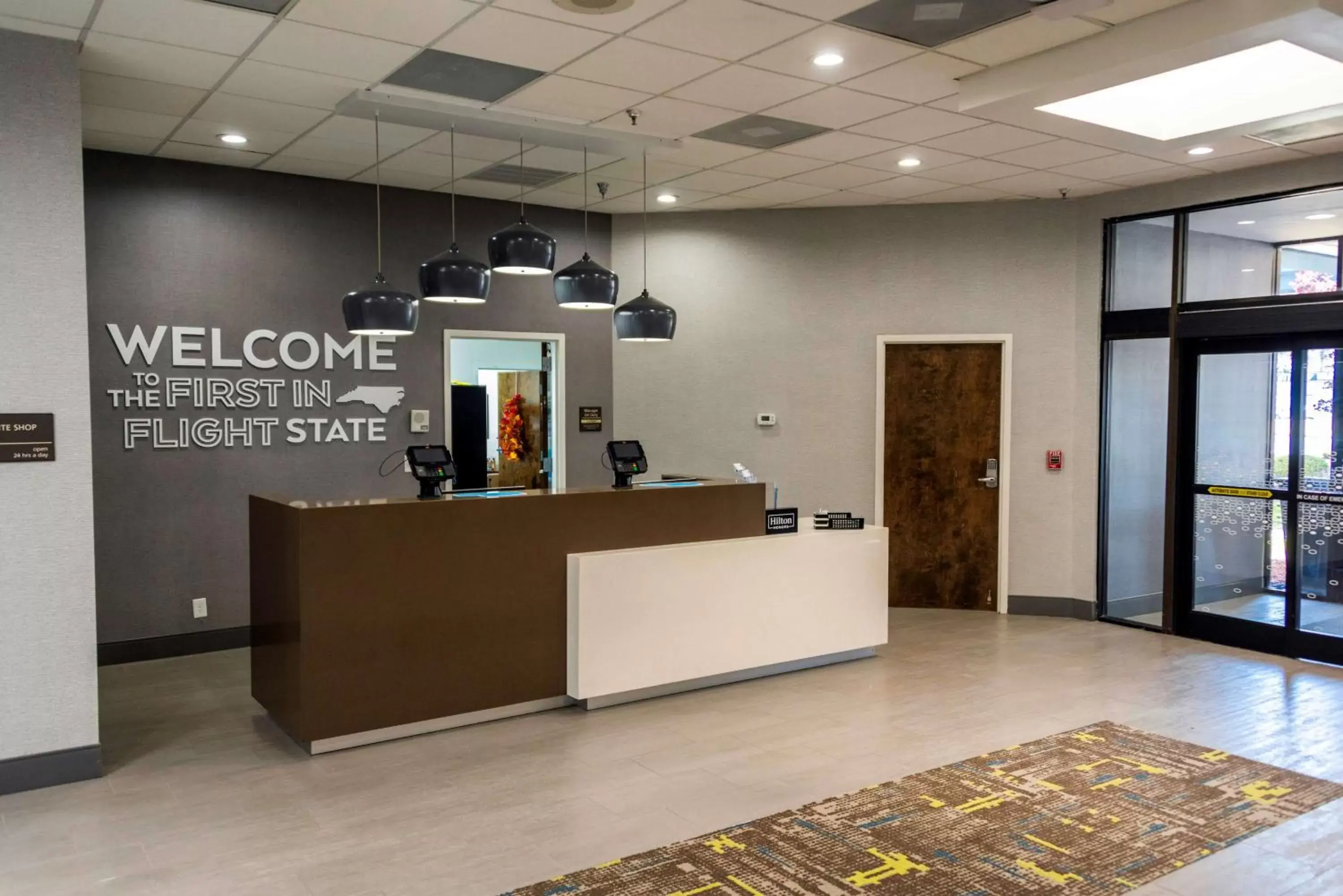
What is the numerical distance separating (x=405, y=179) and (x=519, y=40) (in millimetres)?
2862

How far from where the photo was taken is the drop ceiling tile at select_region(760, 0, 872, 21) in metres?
3.87

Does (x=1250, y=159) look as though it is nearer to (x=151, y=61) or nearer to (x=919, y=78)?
(x=919, y=78)

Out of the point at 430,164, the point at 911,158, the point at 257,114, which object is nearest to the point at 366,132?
the point at 257,114

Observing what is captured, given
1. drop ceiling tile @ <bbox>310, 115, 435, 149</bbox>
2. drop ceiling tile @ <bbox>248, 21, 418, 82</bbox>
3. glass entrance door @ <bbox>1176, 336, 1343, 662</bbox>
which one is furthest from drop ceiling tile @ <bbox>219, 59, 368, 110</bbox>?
glass entrance door @ <bbox>1176, 336, 1343, 662</bbox>

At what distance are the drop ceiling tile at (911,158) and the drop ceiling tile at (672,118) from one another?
132cm

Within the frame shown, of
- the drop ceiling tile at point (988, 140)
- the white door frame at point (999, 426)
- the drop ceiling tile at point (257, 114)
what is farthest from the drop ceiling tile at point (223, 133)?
the white door frame at point (999, 426)

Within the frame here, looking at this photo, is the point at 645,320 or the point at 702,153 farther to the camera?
the point at 702,153

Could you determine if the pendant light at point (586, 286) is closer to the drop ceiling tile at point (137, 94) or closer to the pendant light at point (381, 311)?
the pendant light at point (381, 311)

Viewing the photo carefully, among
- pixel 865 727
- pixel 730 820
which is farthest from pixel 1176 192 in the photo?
pixel 730 820

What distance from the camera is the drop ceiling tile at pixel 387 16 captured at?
3883mm

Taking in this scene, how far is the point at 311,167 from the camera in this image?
6559 millimetres

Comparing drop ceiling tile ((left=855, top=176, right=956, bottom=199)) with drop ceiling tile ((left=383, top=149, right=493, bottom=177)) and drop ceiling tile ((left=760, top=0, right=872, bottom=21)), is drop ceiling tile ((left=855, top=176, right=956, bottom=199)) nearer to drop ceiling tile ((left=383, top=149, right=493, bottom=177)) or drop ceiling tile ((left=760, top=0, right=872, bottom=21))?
drop ceiling tile ((left=383, top=149, right=493, bottom=177))

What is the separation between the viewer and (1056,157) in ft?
20.5

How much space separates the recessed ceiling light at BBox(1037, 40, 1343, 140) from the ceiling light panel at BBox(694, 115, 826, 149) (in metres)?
1.35
